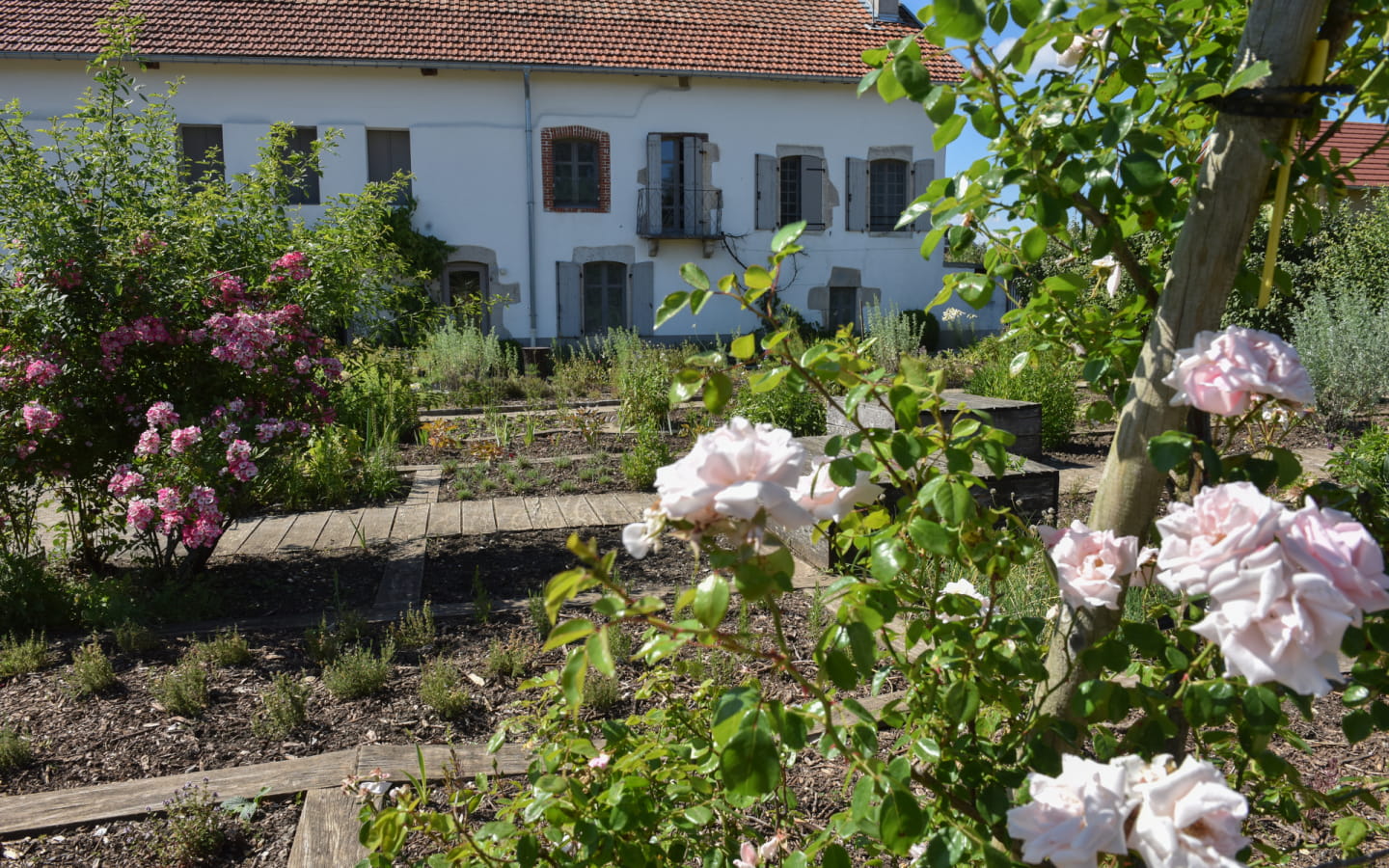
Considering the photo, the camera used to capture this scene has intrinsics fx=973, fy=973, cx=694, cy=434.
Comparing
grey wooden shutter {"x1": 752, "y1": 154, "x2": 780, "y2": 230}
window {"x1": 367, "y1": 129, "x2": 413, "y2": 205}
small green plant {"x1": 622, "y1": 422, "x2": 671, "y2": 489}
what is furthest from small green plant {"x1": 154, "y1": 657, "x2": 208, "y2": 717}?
grey wooden shutter {"x1": 752, "y1": 154, "x2": 780, "y2": 230}

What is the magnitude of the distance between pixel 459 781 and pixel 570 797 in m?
1.08

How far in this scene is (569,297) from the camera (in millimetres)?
16109

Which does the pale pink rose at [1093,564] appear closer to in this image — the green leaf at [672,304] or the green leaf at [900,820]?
the green leaf at [900,820]

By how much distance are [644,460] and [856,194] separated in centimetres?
1220

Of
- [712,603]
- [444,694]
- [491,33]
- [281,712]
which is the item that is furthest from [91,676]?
[491,33]

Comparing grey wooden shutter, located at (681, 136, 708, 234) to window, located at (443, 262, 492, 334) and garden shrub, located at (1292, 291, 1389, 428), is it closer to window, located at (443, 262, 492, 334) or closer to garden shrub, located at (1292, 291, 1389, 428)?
window, located at (443, 262, 492, 334)

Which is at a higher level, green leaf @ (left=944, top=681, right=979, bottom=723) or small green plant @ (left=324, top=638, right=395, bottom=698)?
green leaf @ (left=944, top=681, right=979, bottom=723)

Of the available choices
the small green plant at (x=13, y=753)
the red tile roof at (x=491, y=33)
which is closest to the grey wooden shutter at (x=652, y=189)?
the red tile roof at (x=491, y=33)

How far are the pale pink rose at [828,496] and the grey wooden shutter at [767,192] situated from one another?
15781 millimetres

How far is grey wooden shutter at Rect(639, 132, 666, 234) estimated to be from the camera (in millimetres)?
16156

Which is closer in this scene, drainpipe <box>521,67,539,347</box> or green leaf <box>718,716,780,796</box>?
green leaf <box>718,716,780,796</box>

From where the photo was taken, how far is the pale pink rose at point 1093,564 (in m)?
1.21

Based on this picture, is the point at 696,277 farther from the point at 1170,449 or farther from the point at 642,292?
the point at 642,292

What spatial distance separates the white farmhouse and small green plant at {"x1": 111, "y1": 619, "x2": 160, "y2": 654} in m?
11.7
